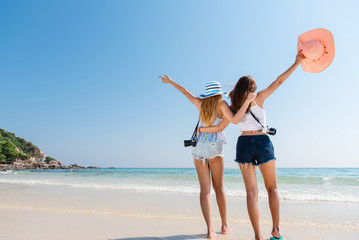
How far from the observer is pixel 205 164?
10.6 feet

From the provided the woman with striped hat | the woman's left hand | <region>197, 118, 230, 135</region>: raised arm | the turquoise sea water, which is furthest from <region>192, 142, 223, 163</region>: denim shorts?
the turquoise sea water

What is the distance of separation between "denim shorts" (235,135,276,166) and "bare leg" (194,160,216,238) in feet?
1.77

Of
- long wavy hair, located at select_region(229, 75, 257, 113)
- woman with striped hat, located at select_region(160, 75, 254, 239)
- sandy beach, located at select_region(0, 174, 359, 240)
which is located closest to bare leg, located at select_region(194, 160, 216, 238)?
woman with striped hat, located at select_region(160, 75, 254, 239)

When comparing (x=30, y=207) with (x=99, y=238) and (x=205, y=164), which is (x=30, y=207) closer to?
(x=99, y=238)

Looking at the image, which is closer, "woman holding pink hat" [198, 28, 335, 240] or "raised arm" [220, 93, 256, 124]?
"raised arm" [220, 93, 256, 124]

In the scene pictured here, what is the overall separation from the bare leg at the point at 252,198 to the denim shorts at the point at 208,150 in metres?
0.39

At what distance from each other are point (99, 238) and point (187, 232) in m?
1.21

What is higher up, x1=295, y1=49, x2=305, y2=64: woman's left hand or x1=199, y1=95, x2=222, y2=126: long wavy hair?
x1=295, y1=49, x2=305, y2=64: woman's left hand

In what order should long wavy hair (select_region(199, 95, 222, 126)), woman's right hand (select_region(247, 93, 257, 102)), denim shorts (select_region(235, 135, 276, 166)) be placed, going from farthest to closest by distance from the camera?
long wavy hair (select_region(199, 95, 222, 126)) < denim shorts (select_region(235, 135, 276, 166)) < woman's right hand (select_region(247, 93, 257, 102))

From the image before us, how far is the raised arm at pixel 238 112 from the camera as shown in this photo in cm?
266

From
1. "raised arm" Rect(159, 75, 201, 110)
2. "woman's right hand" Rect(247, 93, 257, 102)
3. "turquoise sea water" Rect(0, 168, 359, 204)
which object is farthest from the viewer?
Answer: "turquoise sea water" Rect(0, 168, 359, 204)

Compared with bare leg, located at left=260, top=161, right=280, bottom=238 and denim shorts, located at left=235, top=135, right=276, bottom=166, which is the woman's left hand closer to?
denim shorts, located at left=235, top=135, right=276, bottom=166

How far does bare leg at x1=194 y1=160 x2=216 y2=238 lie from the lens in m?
3.14

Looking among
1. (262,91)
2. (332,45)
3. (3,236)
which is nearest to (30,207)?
(3,236)
